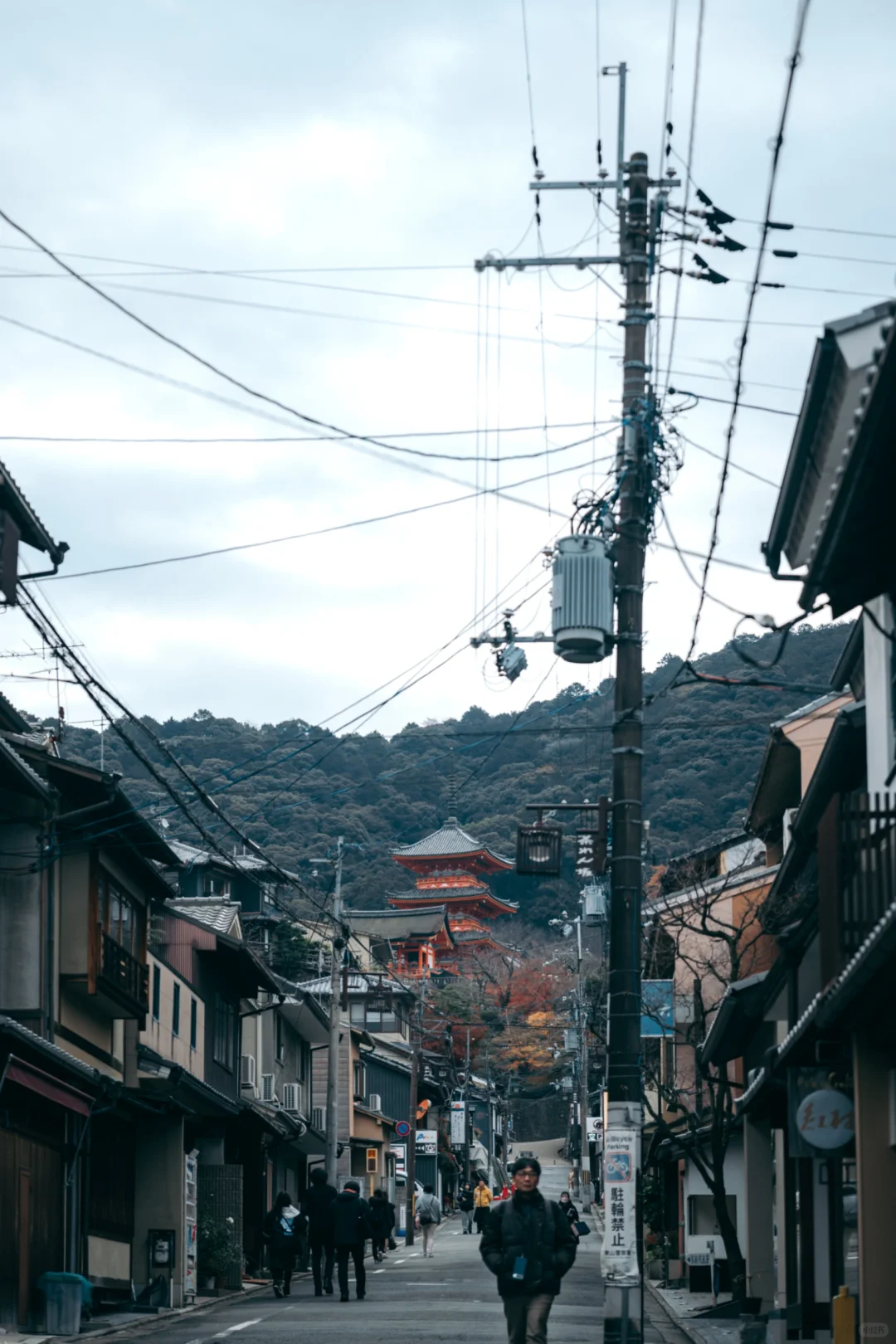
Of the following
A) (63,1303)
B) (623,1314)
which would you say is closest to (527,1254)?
(623,1314)

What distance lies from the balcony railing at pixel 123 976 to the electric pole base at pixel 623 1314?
9917mm

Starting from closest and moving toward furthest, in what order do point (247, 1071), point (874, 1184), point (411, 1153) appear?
point (874, 1184), point (247, 1071), point (411, 1153)

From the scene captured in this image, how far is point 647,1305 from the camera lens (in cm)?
2527

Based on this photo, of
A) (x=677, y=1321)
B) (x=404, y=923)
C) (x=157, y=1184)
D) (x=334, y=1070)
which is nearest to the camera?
(x=677, y=1321)

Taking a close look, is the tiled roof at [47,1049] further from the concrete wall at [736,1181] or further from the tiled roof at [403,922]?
the tiled roof at [403,922]

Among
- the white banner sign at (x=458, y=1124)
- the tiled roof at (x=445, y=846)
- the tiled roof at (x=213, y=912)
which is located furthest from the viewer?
the tiled roof at (x=445, y=846)

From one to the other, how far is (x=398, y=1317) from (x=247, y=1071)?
1920cm

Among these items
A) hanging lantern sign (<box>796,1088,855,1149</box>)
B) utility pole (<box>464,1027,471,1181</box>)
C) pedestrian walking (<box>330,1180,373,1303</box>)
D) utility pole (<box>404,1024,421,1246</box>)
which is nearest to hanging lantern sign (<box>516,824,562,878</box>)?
hanging lantern sign (<box>796,1088,855,1149</box>)

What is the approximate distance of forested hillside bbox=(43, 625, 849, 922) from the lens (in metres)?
95.8

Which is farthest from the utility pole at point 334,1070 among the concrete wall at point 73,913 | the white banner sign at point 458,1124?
the white banner sign at point 458,1124

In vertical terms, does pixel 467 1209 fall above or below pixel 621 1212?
below

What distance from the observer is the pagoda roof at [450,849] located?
104 meters

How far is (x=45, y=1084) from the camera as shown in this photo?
18328mm

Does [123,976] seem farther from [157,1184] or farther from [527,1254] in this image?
[527,1254]
